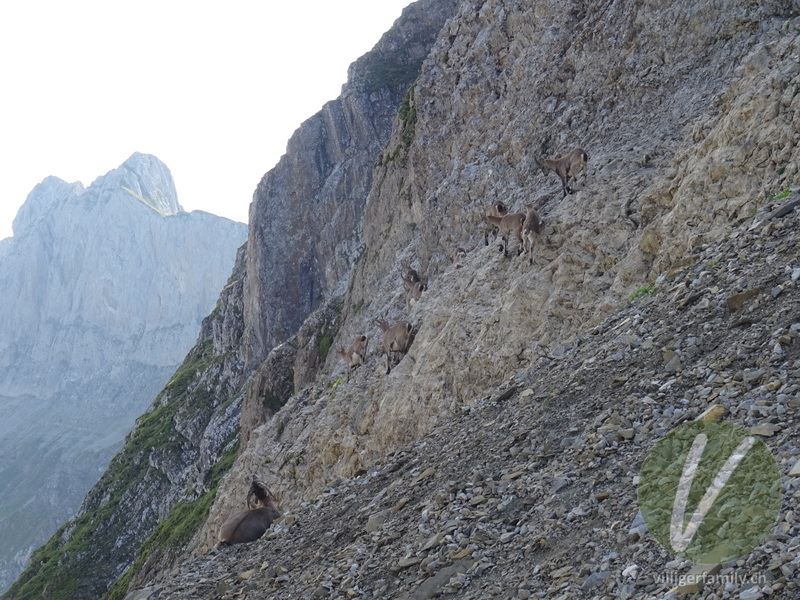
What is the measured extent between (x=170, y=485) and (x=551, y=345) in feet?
244

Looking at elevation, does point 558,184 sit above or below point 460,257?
above

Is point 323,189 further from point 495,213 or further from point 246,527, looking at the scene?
point 246,527

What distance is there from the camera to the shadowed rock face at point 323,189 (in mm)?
83000

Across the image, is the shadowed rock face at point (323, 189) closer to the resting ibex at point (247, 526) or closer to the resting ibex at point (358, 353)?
the resting ibex at point (358, 353)

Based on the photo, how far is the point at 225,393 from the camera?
9056 cm

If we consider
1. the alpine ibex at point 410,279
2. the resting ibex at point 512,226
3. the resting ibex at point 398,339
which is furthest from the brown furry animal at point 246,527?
the alpine ibex at point 410,279

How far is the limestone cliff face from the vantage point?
17.3 metres

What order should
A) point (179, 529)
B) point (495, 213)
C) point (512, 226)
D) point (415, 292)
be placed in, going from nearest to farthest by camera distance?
point (512, 226) < point (495, 213) < point (415, 292) < point (179, 529)

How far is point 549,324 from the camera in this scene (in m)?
19.2

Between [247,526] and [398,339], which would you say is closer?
[247,526]

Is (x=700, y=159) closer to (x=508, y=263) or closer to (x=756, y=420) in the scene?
(x=508, y=263)

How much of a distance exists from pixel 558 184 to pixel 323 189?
208 feet

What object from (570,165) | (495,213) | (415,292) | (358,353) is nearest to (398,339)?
(415,292)

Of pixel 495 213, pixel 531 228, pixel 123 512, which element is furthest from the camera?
pixel 123 512
